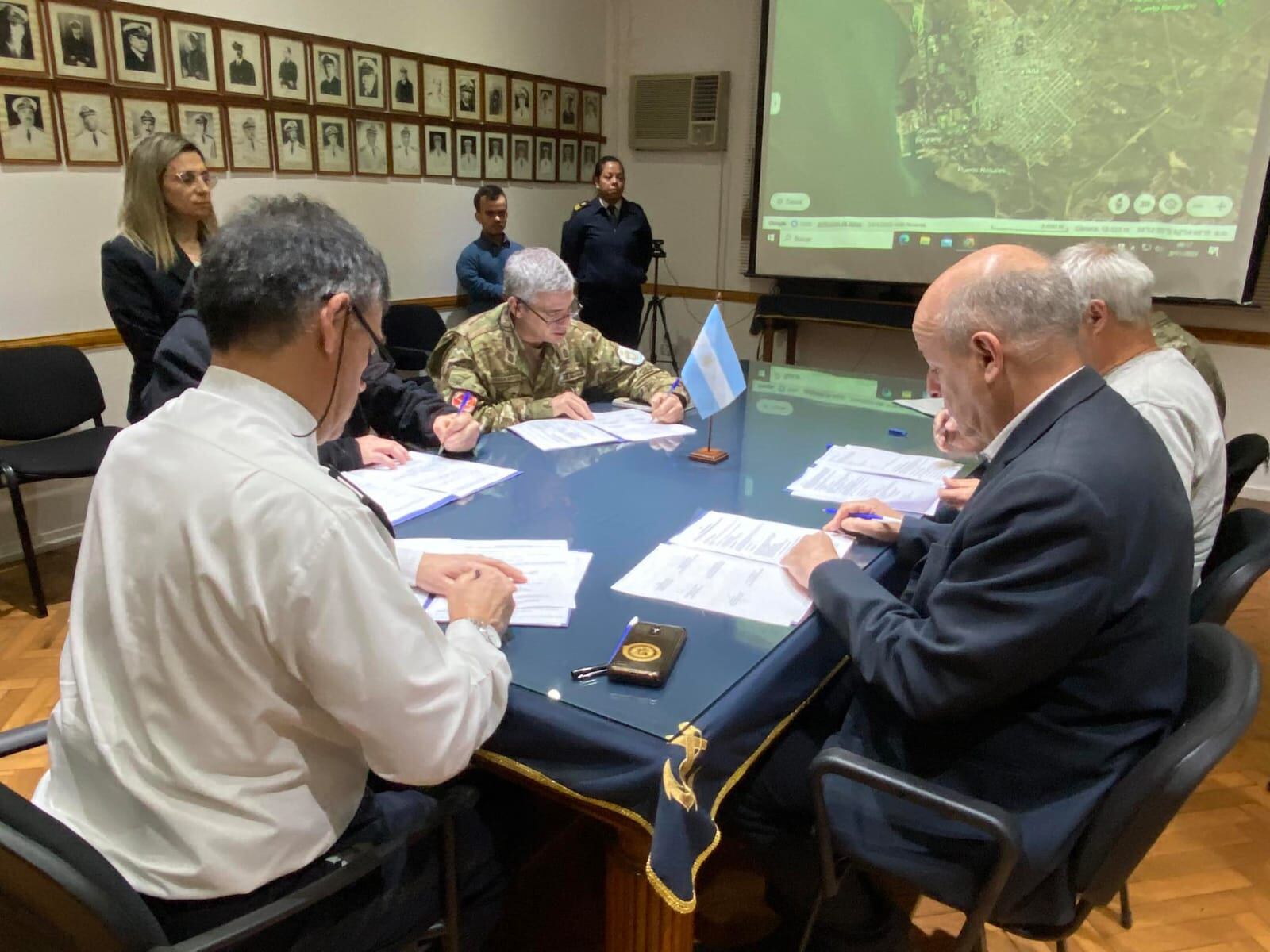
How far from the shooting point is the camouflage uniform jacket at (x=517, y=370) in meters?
2.46

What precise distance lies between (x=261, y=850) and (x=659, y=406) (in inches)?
67.3

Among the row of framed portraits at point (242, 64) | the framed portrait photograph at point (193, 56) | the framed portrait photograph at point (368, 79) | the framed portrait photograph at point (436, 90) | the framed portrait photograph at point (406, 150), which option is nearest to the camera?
the row of framed portraits at point (242, 64)

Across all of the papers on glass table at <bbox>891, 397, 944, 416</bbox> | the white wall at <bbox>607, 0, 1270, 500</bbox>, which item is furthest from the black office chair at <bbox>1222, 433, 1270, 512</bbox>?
the white wall at <bbox>607, 0, 1270, 500</bbox>

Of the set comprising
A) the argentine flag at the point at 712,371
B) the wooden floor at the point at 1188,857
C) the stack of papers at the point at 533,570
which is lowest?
the wooden floor at the point at 1188,857

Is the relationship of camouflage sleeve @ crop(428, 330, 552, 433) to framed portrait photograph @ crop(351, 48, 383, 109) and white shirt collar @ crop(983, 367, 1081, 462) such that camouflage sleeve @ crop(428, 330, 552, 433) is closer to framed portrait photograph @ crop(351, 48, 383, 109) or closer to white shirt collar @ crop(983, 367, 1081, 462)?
white shirt collar @ crop(983, 367, 1081, 462)

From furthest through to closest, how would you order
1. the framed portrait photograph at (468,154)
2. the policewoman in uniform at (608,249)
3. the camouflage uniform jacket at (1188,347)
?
the policewoman in uniform at (608,249) < the framed portrait photograph at (468,154) < the camouflage uniform jacket at (1188,347)

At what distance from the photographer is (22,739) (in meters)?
1.14

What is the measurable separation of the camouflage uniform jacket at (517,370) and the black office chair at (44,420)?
1.32 metres

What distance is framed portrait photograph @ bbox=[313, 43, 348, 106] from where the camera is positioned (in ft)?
13.3

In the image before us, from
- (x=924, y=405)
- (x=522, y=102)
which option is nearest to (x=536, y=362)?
(x=924, y=405)

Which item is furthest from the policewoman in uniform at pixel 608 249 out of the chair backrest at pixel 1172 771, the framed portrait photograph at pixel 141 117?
the chair backrest at pixel 1172 771

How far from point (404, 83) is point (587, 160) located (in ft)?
5.51

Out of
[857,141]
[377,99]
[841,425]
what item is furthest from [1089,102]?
[377,99]

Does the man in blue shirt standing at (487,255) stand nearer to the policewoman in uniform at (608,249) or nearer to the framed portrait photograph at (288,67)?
the policewoman in uniform at (608,249)
